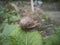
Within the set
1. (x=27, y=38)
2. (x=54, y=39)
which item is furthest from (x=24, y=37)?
(x=54, y=39)

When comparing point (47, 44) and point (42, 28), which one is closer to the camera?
point (47, 44)

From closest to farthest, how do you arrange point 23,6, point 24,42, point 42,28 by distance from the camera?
1. point 24,42
2. point 42,28
3. point 23,6

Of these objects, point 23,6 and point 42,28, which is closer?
point 42,28

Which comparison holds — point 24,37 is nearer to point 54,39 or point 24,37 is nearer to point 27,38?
point 27,38

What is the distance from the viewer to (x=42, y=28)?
2.46 meters

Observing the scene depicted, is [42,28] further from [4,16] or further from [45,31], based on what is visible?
[4,16]

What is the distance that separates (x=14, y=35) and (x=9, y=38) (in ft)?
0.33

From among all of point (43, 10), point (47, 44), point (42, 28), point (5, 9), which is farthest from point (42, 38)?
point (5, 9)

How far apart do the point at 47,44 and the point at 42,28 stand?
0.33 meters

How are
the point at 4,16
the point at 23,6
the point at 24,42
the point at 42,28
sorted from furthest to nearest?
the point at 23,6 → the point at 4,16 → the point at 42,28 → the point at 24,42

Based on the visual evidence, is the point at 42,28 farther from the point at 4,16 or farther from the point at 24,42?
the point at 4,16

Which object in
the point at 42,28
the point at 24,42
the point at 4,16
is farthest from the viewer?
the point at 4,16

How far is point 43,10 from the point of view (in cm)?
356

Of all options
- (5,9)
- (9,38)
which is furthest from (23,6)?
(9,38)
